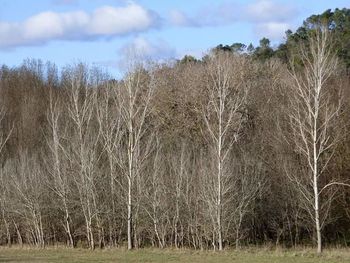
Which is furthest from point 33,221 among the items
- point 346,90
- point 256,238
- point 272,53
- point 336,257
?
point 272,53

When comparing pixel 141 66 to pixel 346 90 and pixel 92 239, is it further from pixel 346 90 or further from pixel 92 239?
pixel 346 90

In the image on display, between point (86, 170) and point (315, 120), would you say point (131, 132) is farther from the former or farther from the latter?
point (315, 120)

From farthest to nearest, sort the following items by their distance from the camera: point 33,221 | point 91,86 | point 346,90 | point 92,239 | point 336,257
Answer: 1. point 91,86
2. point 346,90
3. point 33,221
4. point 92,239
5. point 336,257

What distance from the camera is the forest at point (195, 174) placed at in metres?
30.8

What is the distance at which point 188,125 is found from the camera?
→ 142ft

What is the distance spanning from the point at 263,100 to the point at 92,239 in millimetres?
18515

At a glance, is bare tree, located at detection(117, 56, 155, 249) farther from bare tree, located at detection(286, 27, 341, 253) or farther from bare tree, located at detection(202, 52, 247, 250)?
bare tree, located at detection(286, 27, 341, 253)

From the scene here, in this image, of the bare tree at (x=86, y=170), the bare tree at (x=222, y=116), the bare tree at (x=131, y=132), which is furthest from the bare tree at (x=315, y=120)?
the bare tree at (x=86, y=170)

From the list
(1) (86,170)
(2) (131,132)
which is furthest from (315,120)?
(1) (86,170)

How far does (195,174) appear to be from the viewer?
1313 inches

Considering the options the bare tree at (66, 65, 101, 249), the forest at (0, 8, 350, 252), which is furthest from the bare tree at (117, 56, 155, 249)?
the bare tree at (66, 65, 101, 249)

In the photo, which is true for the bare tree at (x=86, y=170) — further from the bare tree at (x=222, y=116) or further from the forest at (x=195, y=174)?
the bare tree at (x=222, y=116)

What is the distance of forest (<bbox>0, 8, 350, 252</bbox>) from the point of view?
101ft

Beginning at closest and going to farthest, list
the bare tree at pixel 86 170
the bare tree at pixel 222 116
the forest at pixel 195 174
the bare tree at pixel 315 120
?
the bare tree at pixel 315 120
the bare tree at pixel 222 116
the forest at pixel 195 174
the bare tree at pixel 86 170
